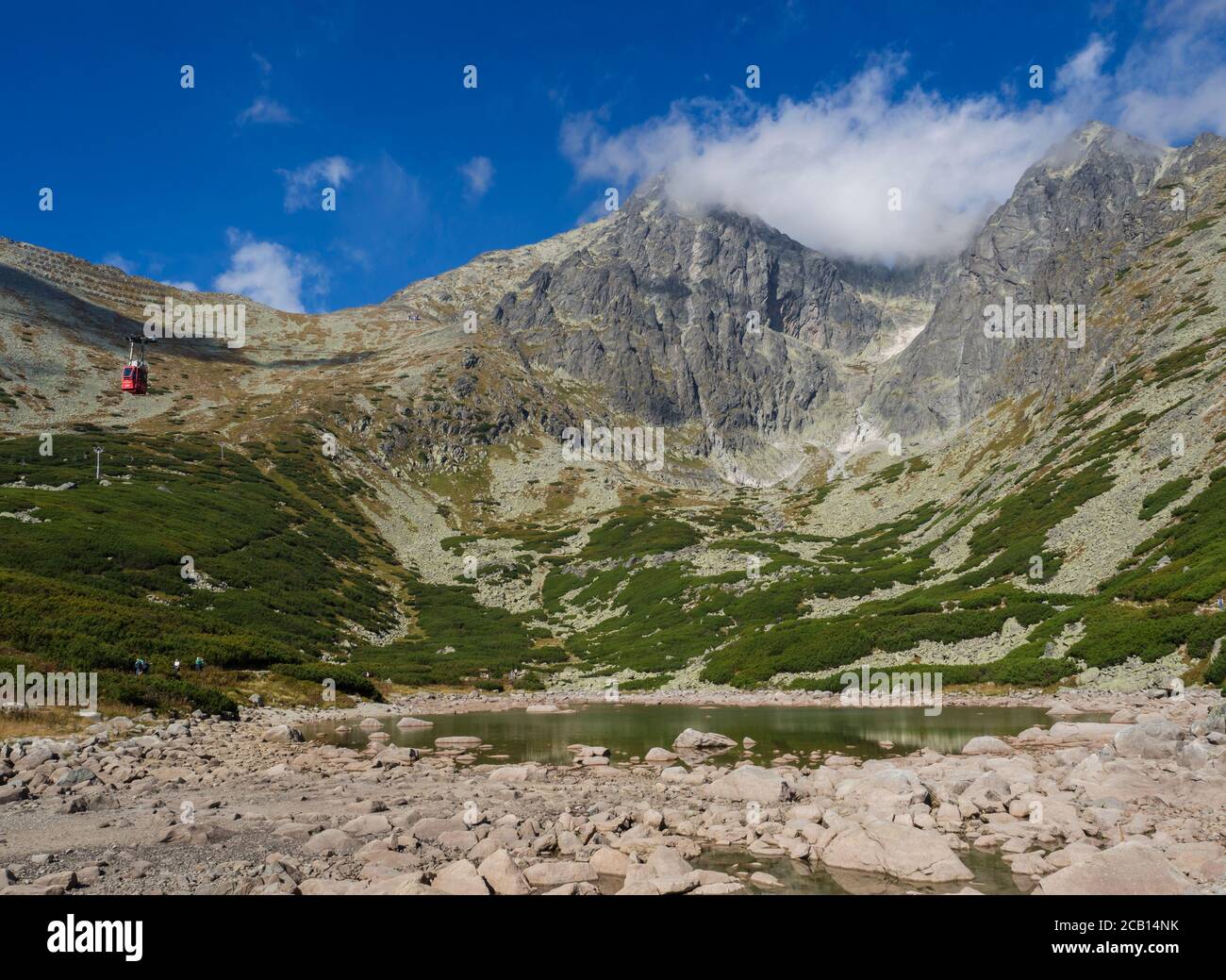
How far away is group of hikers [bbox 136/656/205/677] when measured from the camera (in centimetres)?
3722

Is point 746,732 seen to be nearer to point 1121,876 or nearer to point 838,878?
point 838,878

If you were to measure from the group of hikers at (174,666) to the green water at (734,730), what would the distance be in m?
8.88

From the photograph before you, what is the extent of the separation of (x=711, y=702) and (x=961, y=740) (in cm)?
2634

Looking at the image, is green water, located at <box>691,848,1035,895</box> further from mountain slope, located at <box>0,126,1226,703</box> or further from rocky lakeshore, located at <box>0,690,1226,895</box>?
mountain slope, located at <box>0,126,1226,703</box>

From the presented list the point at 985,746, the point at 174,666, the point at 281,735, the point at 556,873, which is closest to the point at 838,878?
the point at 556,873

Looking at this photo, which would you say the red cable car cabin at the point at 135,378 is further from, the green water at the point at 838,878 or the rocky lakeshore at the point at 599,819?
the green water at the point at 838,878

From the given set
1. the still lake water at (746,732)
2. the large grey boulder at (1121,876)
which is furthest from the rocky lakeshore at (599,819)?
the still lake water at (746,732)

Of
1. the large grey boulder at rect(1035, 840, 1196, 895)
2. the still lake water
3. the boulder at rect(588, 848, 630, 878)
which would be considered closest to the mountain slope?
the still lake water

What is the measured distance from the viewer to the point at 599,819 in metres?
16.2

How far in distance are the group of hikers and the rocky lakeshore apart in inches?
478

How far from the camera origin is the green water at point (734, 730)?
1156 inches

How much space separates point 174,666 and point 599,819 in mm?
34706
